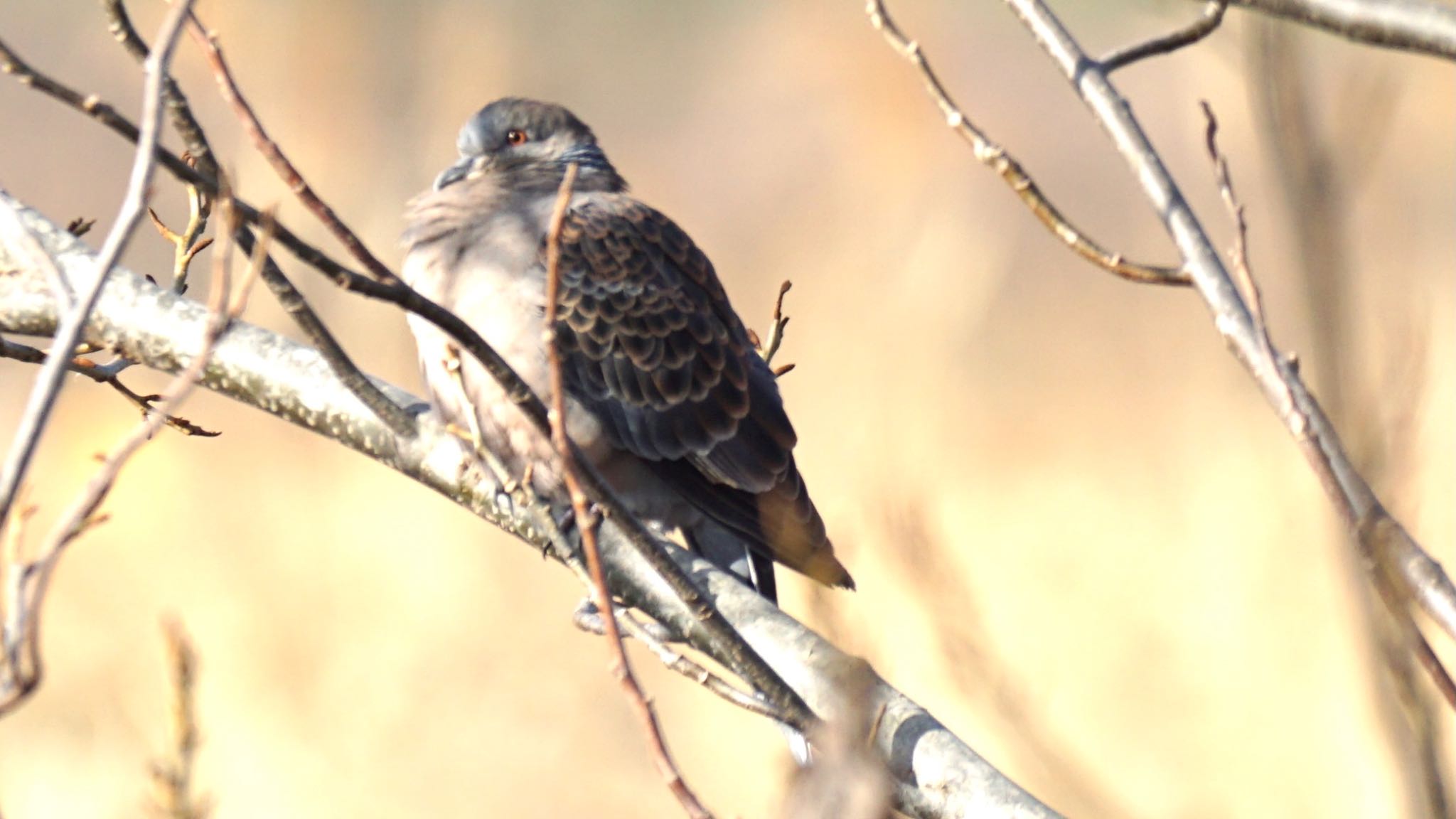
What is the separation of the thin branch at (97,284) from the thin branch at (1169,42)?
0.95m

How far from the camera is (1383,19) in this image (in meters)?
1.37

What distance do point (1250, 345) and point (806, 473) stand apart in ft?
22.8

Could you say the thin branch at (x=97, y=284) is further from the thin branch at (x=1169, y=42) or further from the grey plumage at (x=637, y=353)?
the grey plumage at (x=637, y=353)

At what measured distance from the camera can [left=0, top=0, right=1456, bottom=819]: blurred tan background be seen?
6809 millimetres

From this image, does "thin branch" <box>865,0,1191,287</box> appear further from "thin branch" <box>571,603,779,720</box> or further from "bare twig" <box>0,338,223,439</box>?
"bare twig" <box>0,338,223,439</box>

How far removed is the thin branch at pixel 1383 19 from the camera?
1.34 meters

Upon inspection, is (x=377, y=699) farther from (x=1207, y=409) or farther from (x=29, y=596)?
(x=29, y=596)

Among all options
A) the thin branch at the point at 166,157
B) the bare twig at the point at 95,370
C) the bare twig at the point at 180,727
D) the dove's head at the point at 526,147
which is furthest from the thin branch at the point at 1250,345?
the dove's head at the point at 526,147

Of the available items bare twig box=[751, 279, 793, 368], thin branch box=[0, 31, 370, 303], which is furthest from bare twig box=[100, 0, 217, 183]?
bare twig box=[751, 279, 793, 368]

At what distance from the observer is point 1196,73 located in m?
8.59

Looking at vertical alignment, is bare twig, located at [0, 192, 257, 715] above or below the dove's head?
below

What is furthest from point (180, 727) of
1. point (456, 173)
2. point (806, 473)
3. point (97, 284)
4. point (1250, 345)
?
point (806, 473)

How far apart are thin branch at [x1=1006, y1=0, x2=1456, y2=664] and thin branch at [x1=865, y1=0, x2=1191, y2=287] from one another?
1.8 inches

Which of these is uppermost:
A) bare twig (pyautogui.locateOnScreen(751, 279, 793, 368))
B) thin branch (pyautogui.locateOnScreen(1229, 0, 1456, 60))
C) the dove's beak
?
the dove's beak
